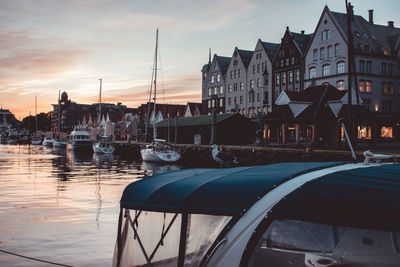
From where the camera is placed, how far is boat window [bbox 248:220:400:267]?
17.4ft

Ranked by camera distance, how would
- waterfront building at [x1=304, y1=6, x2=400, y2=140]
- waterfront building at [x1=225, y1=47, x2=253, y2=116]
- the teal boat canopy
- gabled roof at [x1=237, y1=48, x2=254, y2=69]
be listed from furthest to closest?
gabled roof at [x1=237, y1=48, x2=254, y2=69] < waterfront building at [x1=225, y1=47, x2=253, y2=116] < waterfront building at [x1=304, y1=6, x2=400, y2=140] < the teal boat canopy

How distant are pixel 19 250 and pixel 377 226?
9.92 meters

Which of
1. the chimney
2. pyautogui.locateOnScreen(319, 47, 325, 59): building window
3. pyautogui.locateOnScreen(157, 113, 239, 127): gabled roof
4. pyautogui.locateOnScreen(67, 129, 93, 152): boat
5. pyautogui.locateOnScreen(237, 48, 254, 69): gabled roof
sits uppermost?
the chimney

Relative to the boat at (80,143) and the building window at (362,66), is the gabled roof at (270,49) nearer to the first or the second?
the building window at (362,66)

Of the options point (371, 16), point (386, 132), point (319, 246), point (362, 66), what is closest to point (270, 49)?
point (371, 16)

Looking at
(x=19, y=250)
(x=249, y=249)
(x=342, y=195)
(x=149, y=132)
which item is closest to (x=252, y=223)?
(x=249, y=249)

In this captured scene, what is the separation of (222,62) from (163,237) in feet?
309

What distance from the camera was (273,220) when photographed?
5.36 metres

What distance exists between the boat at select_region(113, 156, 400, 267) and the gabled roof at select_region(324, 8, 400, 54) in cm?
6742

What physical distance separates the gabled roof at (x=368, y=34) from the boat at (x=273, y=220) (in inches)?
2654

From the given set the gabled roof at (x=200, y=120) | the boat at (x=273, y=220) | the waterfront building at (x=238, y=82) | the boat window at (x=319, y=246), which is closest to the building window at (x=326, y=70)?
the gabled roof at (x=200, y=120)

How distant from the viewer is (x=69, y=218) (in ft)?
54.3

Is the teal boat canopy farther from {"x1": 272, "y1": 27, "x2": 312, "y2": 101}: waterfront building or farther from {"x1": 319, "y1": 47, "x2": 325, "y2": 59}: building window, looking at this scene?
{"x1": 272, "y1": 27, "x2": 312, "y2": 101}: waterfront building

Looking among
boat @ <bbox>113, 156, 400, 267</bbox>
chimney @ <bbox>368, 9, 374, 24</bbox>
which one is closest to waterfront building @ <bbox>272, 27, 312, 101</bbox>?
chimney @ <bbox>368, 9, 374, 24</bbox>
